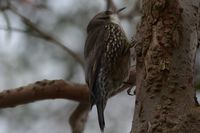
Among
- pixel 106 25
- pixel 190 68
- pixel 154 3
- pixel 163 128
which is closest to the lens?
pixel 163 128

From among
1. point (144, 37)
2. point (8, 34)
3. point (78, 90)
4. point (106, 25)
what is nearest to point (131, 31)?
point (106, 25)

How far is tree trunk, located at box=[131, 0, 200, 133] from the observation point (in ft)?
6.64

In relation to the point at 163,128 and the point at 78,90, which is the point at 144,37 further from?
the point at 78,90

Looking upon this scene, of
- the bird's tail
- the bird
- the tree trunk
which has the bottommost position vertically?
the bird's tail

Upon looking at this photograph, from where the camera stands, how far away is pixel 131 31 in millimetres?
5438

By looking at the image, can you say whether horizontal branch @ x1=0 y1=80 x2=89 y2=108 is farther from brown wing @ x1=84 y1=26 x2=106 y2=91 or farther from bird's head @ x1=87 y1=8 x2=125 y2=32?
bird's head @ x1=87 y1=8 x2=125 y2=32

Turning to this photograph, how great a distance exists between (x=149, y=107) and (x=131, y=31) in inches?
134

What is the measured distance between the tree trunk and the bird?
1411 millimetres

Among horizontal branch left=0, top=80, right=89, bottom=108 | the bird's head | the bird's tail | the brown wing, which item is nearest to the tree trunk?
horizontal branch left=0, top=80, right=89, bottom=108

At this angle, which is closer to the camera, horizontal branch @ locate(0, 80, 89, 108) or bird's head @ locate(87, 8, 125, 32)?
horizontal branch @ locate(0, 80, 89, 108)

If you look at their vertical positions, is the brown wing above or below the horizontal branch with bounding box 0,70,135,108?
below

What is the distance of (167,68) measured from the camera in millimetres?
2158

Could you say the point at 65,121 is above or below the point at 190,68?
below

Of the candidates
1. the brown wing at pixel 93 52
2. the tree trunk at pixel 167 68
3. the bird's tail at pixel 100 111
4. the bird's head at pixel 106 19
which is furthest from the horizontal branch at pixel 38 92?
the bird's head at pixel 106 19
